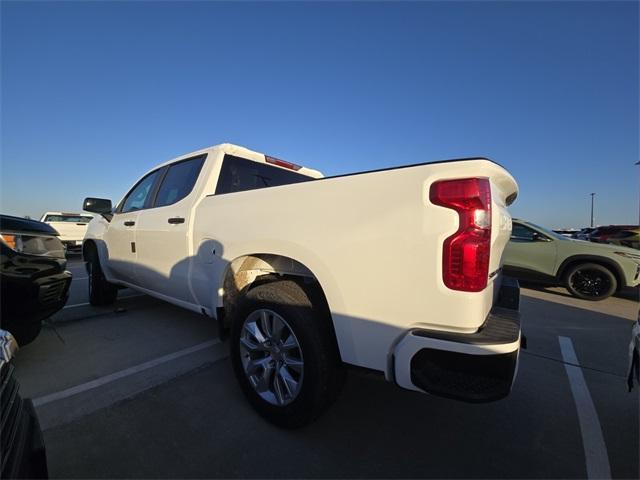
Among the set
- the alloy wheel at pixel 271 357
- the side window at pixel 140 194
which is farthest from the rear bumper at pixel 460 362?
the side window at pixel 140 194

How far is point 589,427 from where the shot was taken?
7.75 ft

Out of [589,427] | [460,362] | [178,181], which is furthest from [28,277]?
[589,427]

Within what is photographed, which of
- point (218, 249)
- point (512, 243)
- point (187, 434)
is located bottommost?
point (187, 434)

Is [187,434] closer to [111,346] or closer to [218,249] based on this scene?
[218,249]

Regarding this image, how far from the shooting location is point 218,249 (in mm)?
2656

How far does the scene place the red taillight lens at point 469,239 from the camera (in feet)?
5.03

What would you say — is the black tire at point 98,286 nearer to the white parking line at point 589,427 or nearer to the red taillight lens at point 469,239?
the red taillight lens at point 469,239

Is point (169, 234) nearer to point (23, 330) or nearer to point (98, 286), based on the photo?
point (23, 330)

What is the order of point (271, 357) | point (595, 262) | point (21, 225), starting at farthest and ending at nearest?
1. point (595, 262)
2. point (21, 225)
3. point (271, 357)

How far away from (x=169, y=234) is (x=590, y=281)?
8186 mm

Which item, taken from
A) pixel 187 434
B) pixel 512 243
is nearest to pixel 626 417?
pixel 187 434

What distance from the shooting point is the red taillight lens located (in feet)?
5.03

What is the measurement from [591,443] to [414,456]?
125 centimetres

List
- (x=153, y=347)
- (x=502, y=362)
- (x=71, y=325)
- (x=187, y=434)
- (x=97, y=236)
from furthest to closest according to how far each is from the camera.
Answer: (x=97, y=236) < (x=71, y=325) < (x=153, y=347) < (x=187, y=434) < (x=502, y=362)
